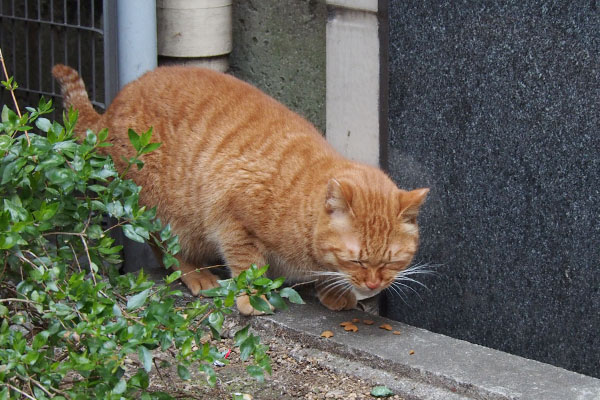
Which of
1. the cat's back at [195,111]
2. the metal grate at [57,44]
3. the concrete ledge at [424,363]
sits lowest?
the concrete ledge at [424,363]

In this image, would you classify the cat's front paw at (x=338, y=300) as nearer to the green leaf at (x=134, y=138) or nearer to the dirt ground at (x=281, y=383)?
the dirt ground at (x=281, y=383)

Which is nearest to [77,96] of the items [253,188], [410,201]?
[253,188]

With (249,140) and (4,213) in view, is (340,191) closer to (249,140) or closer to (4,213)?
(249,140)

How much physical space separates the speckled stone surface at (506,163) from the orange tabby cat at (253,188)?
47 cm

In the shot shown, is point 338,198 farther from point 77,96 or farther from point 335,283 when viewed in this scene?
point 77,96

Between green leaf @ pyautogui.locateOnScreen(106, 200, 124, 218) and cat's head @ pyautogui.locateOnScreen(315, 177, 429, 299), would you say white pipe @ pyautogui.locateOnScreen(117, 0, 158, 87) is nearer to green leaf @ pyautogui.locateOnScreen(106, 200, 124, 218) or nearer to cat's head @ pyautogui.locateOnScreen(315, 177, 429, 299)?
cat's head @ pyautogui.locateOnScreen(315, 177, 429, 299)

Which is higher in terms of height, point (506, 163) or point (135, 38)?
point (135, 38)

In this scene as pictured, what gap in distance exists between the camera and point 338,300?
13.9ft

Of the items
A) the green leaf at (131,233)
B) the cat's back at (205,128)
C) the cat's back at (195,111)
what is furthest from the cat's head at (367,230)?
the green leaf at (131,233)

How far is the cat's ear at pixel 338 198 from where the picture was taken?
147 inches

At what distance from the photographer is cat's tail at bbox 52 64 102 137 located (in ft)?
14.7

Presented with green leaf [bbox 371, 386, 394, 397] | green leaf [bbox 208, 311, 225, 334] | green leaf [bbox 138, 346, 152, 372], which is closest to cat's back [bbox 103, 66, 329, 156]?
green leaf [bbox 371, 386, 394, 397]

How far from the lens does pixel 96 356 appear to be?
258 cm

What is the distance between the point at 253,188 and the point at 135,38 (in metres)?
1.07
